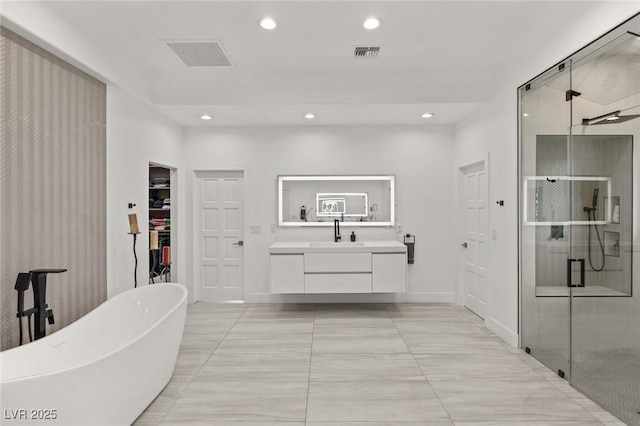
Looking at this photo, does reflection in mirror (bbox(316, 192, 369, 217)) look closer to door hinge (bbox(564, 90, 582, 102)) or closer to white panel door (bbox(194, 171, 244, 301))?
white panel door (bbox(194, 171, 244, 301))

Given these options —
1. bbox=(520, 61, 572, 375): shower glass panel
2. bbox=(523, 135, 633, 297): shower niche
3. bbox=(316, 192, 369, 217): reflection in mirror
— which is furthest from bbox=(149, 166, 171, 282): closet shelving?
bbox=(523, 135, 633, 297): shower niche

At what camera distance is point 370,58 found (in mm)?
3850

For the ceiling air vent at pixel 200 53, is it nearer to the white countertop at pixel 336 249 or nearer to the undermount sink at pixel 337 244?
the white countertop at pixel 336 249

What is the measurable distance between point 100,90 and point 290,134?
243 cm

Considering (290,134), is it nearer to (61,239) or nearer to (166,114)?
(166,114)

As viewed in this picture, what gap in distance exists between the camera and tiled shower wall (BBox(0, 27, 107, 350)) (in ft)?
8.10

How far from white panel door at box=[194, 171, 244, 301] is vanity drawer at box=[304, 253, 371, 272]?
4.03ft

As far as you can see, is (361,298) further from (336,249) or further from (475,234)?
(475,234)

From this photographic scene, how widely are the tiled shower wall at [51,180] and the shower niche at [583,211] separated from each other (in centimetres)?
376

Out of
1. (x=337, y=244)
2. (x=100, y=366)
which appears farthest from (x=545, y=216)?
(x=100, y=366)

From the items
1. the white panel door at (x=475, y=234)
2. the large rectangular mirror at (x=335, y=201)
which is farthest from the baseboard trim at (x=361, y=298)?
the large rectangular mirror at (x=335, y=201)

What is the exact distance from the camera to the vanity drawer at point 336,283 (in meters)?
4.75

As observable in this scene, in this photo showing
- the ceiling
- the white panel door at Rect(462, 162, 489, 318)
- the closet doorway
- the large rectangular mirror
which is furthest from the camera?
the closet doorway

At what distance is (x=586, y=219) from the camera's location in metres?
2.76
